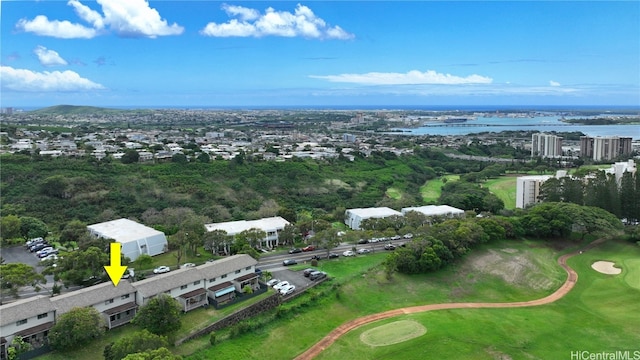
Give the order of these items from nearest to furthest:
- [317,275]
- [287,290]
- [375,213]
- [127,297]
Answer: [127,297] < [287,290] < [317,275] < [375,213]

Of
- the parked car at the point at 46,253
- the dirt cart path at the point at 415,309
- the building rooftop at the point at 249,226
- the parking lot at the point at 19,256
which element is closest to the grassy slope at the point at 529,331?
the dirt cart path at the point at 415,309

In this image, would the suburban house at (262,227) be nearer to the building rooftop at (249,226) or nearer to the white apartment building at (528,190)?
the building rooftop at (249,226)

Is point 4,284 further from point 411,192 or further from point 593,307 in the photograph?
point 411,192

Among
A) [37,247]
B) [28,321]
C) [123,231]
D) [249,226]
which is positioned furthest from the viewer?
[249,226]

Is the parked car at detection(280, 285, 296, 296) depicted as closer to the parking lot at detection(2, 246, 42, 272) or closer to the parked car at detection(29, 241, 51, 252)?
the parking lot at detection(2, 246, 42, 272)

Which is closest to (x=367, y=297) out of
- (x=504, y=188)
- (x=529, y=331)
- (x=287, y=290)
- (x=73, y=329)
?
(x=287, y=290)

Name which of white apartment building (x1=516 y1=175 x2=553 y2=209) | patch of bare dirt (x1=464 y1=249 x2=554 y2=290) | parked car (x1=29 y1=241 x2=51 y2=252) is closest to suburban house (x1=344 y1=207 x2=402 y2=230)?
patch of bare dirt (x1=464 y1=249 x2=554 y2=290)

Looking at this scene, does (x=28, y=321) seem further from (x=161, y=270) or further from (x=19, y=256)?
(x=19, y=256)
